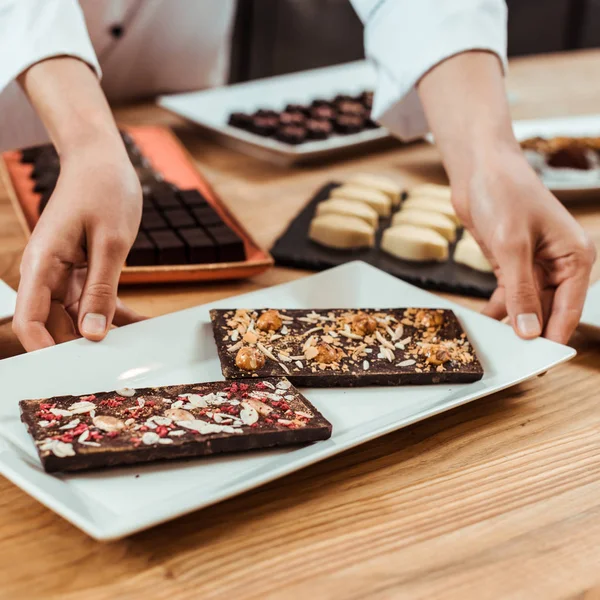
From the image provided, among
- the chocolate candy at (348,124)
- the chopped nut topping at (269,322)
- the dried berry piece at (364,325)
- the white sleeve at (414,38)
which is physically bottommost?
the chocolate candy at (348,124)

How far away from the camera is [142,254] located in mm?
1463

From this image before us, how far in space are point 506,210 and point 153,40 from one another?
165 centimetres

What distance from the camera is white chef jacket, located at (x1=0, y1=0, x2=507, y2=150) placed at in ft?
4.63

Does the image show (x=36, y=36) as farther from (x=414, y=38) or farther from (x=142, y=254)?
(x=414, y=38)

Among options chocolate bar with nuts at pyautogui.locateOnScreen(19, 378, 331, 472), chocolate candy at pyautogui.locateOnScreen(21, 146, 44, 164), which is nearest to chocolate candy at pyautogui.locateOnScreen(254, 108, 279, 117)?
chocolate candy at pyautogui.locateOnScreen(21, 146, 44, 164)

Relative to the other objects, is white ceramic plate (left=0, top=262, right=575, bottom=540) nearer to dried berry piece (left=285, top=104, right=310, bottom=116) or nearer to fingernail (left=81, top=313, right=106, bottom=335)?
fingernail (left=81, top=313, right=106, bottom=335)

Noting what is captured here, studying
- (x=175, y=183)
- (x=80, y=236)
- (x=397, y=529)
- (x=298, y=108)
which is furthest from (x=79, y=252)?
(x=298, y=108)

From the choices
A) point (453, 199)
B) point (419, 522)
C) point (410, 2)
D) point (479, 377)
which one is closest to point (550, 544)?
point (419, 522)

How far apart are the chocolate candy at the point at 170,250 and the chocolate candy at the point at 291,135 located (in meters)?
0.71

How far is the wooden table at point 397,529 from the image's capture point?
81 centimetres

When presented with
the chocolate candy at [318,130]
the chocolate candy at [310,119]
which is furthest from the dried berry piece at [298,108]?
the chocolate candy at [318,130]

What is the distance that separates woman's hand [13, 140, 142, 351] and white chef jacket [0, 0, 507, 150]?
315mm

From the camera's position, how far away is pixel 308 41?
411 centimetres

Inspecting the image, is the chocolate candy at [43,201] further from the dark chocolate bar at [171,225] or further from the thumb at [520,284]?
the thumb at [520,284]
